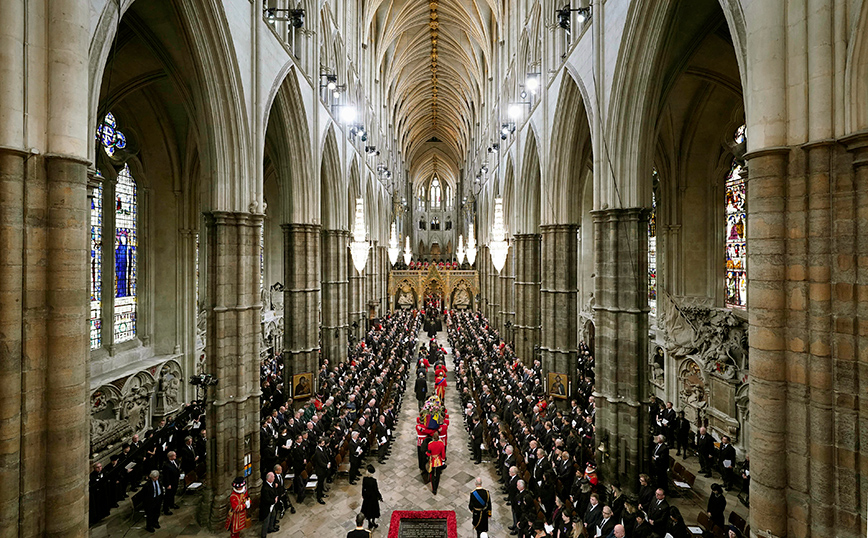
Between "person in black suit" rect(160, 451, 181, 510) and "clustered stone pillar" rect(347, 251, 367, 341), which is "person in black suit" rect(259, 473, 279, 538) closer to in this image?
"person in black suit" rect(160, 451, 181, 510)

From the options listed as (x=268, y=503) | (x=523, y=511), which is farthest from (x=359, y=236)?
(x=523, y=511)

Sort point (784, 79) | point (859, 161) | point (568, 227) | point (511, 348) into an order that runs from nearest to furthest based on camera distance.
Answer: point (859, 161) → point (784, 79) → point (568, 227) → point (511, 348)

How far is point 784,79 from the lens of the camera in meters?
5.24

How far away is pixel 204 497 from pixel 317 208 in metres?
9.95

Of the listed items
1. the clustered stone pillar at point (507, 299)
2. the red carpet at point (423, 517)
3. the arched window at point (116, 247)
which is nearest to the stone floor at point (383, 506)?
A: the red carpet at point (423, 517)

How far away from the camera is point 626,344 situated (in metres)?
10.5

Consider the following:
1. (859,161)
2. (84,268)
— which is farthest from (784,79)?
(84,268)

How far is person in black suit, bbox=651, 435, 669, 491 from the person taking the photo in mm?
10156

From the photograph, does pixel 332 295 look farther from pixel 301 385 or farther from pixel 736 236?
pixel 736 236

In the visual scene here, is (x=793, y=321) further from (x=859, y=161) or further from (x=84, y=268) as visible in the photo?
(x=84, y=268)

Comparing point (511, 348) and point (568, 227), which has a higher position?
point (568, 227)

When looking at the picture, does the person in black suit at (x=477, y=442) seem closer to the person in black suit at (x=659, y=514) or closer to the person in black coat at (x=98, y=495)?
the person in black suit at (x=659, y=514)

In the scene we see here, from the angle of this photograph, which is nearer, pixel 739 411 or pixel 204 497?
pixel 204 497

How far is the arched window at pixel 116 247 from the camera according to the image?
14.1 metres
